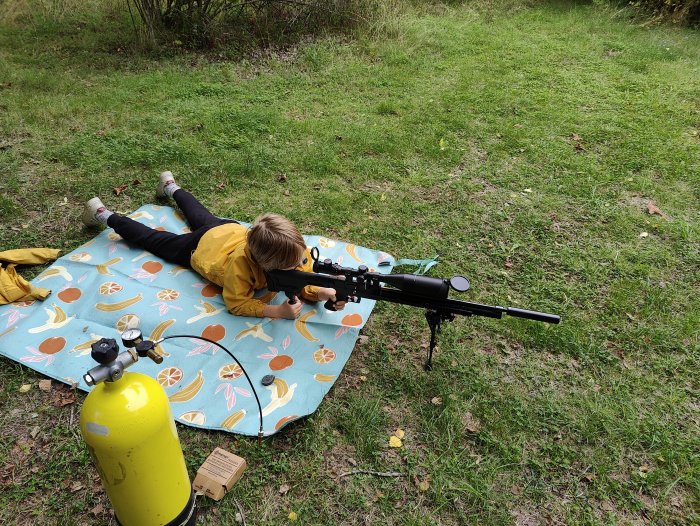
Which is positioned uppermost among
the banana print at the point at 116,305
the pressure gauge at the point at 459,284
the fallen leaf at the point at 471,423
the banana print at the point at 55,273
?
the pressure gauge at the point at 459,284

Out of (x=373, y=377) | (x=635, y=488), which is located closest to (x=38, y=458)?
(x=373, y=377)

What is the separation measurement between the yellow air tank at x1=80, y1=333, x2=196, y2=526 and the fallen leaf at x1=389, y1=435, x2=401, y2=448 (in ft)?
4.33

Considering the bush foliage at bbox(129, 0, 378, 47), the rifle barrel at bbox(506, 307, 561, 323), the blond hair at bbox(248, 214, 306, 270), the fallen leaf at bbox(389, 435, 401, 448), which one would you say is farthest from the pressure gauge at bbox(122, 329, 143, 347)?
the bush foliage at bbox(129, 0, 378, 47)

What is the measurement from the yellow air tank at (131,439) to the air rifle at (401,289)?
135 centimetres

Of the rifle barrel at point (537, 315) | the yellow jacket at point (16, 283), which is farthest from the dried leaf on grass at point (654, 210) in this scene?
the yellow jacket at point (16, 283)

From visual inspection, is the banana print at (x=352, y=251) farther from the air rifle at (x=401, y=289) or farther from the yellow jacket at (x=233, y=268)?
the air rifle at (x=401, y=289)

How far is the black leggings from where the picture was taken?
14.1 ft

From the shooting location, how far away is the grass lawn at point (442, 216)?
293 cm

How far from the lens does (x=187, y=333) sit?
374cm

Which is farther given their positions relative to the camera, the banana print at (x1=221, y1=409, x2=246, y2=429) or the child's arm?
the child's arm

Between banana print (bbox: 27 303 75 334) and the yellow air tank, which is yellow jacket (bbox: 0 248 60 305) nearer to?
banana print (bbox: 27 303 75 334)

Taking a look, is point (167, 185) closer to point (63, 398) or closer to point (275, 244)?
point (275, 244)

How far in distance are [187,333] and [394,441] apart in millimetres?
1735

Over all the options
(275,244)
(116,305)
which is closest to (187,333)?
(116,305)
